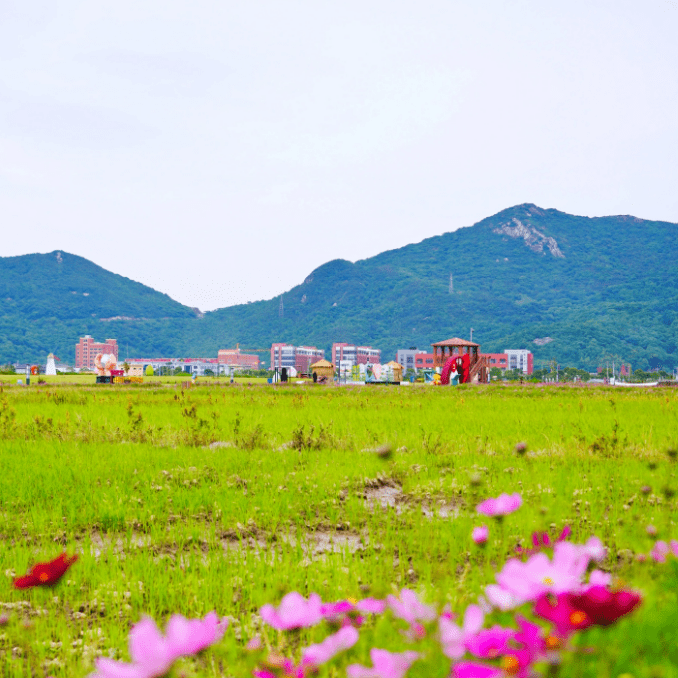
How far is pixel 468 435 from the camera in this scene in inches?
311

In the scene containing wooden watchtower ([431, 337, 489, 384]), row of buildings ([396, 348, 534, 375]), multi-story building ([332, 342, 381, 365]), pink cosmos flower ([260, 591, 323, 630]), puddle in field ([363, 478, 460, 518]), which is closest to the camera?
pink cosmos flower ([260, 591, 323, 630])

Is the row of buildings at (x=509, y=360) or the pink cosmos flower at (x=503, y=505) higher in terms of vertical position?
the pink cosmos flower at (x=503, y=505)

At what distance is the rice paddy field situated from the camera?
1422 millimetres

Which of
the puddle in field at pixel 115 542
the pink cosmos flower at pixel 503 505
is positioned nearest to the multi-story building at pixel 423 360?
the puddle in field at pixel 115 542

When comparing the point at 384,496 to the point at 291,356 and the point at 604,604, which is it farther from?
the point at 291,356

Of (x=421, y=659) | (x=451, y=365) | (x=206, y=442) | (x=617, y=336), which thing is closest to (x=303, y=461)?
(x=206, y=442)

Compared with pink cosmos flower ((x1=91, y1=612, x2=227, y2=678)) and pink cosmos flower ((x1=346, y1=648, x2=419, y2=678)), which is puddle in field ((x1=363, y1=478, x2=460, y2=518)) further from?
pink cosmos flower ((x1=91, y1=612, x2=227, y2=678))

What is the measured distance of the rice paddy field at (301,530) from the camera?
56.0 inches

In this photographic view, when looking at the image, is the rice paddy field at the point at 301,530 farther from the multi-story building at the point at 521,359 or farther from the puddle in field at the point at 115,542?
the multi-story building at the point at 521,359

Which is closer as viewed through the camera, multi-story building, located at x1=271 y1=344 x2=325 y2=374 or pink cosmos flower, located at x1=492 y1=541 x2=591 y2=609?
pink cosmos flower, located at x1=492 y1=541 x2=591 y2=609

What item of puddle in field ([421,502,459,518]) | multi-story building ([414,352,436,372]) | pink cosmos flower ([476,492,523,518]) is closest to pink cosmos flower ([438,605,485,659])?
pink cosmos flower ([476,492,523,518])

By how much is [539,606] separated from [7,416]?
970cm

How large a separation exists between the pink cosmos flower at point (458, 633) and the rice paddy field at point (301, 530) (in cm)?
7

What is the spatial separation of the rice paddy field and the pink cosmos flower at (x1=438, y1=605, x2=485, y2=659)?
0.07 meters
